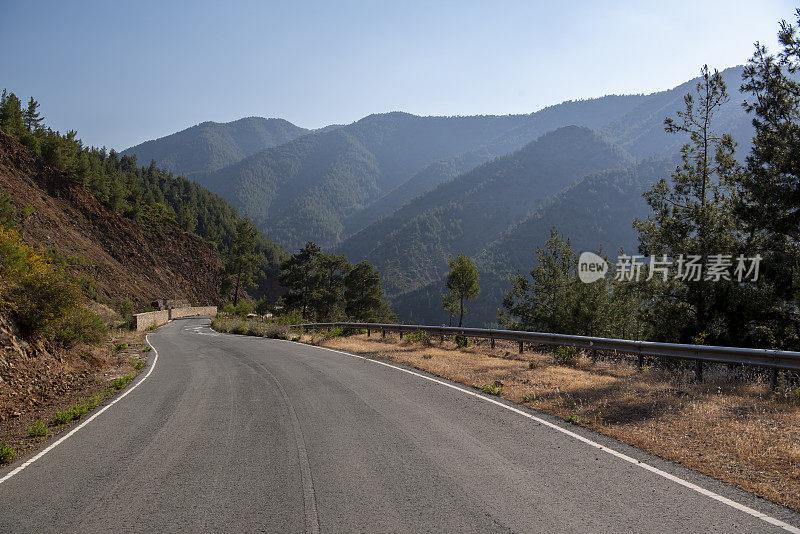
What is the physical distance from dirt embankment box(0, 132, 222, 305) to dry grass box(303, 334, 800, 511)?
51137 millimetres

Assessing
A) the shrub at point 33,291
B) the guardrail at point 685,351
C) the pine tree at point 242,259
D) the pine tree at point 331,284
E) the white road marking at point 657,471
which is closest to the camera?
the white road marking at point 657,471

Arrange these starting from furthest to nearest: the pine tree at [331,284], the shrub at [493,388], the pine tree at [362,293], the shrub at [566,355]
Answer: the pine tree at [362,293] → the pine tree at [331,284] → the shrub at [566,355] → the shrub at [493,388]

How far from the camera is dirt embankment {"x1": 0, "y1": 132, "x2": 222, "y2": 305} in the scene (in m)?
50.8

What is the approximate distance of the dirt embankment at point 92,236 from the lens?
50.8m

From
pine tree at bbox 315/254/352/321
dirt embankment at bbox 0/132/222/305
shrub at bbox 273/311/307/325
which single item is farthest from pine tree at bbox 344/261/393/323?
dirt embankment at bbox 0/132/222/305

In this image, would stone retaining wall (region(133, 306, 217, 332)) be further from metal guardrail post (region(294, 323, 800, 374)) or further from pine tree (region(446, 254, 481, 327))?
metal guardrail post (region(294, 323, 800, 374))

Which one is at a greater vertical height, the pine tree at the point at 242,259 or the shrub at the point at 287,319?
the pine tree at the point at 242,259

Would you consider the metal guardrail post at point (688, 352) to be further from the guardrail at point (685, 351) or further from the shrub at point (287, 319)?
the shrub at point (287, 319)

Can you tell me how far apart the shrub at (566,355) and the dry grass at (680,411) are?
20 centimetres

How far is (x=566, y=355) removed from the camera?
12.7 m

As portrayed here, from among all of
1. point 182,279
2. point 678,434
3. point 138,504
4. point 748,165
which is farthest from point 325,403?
point 182,279

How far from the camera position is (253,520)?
13.1ft

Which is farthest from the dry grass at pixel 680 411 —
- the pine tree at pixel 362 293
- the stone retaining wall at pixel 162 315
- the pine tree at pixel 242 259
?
the pine tree at pixel 242 259

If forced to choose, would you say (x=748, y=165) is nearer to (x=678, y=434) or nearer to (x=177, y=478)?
(x=678, y=434)
